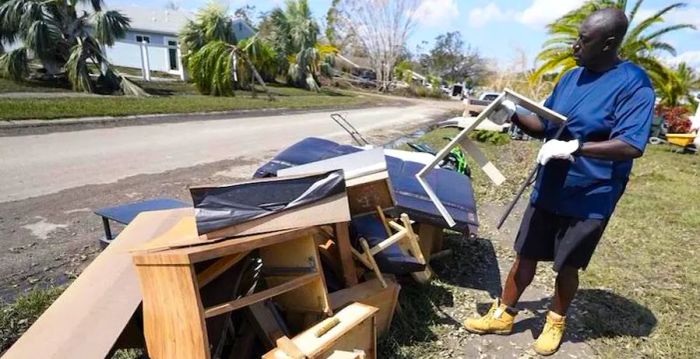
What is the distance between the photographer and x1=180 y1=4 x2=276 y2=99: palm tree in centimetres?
1786

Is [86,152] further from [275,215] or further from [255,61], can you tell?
[255,61]

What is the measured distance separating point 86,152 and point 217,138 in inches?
109

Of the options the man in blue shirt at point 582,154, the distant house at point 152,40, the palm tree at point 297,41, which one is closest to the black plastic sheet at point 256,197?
the man in blue shirt at point 582,154

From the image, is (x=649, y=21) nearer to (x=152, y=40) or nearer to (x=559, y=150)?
(x=559, y=150)

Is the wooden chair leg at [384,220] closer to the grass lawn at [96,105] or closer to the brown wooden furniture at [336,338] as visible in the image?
the brown wooden furniture at [336,338]

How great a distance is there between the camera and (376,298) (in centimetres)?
239

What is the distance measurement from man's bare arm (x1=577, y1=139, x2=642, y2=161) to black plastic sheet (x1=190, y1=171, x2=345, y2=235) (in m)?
1.23

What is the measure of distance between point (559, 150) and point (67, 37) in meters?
16.8

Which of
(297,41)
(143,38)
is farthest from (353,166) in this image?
(297,41)

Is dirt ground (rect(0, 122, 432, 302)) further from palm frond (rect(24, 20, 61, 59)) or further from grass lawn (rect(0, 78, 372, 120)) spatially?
palm frond (rect(24, 20, 61, 59))

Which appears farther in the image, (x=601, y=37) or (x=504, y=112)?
(x=504, y=112)

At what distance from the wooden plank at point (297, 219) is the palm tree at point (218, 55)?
681 inches

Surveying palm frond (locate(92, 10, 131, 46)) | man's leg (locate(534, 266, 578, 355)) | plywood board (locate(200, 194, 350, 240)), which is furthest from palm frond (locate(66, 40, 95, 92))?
man's leg (locate(534, 266, 578, 355))

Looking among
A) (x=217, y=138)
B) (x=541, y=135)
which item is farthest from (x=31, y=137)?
(x=541, y=135)
